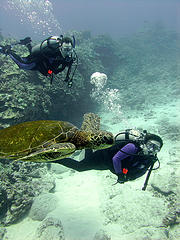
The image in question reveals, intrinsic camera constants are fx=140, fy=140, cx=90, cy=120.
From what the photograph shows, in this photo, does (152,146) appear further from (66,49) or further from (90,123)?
(66,49)

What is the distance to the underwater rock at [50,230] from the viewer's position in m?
3.59

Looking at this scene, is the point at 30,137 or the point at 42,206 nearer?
the point at 30,137

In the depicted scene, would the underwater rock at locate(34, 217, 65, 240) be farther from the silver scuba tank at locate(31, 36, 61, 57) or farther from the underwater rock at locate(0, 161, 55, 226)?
the silver scuba tank at locate(31, 36, 61, 57)

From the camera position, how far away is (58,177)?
6.08 meters

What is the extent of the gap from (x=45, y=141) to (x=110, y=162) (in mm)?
1916

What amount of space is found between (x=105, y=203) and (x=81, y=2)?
471 feet

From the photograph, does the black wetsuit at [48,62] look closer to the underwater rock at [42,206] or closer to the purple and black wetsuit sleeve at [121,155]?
the purple and black wetsuit sleeve at [121,155]

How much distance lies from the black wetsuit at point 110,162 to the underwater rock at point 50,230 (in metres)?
1.63

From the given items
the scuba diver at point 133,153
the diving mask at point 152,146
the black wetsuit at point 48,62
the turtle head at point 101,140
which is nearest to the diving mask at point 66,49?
the black wetsuit at point 48,62

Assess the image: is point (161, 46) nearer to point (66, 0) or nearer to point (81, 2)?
point (66, 0)

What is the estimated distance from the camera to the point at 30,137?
7.42 ft

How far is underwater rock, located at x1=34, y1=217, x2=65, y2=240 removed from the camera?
141 inches

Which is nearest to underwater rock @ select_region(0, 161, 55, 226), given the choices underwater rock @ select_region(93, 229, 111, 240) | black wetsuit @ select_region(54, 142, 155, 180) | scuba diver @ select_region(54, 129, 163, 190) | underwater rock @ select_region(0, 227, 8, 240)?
underwater rock @ select_region(0, 227, 8, 240)

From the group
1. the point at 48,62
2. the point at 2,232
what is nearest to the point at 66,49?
the point at 48,62
